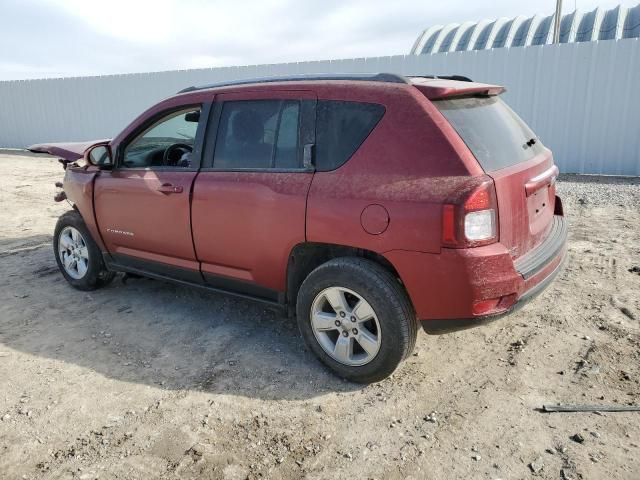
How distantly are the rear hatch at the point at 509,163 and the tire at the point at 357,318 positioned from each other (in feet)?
2.28

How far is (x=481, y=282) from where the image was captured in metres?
2.67

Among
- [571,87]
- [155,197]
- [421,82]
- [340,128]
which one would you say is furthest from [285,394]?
[571,87]

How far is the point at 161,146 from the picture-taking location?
427cm

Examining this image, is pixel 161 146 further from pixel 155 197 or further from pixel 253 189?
pixel 253 189

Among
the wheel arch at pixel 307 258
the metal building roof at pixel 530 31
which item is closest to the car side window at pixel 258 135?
the wheel arch at pixel 307 258

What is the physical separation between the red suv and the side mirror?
35 cm

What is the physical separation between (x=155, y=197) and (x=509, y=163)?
2538mm

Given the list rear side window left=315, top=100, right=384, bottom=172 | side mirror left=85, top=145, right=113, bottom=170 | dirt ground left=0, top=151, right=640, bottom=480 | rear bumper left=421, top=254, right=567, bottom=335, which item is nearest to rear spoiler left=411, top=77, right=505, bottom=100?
rear side window left=315, top=100, right=384, bottom=172

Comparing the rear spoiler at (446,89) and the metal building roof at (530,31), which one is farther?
the metal building roof at (530,31)

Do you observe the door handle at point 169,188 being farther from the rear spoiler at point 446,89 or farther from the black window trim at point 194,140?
the rear spoiler at point 446,89

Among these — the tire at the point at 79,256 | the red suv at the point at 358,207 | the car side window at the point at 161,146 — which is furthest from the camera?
the tire at the point at 79,256

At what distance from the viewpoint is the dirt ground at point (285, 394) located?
2.47 metres

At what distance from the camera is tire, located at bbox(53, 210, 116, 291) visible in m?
4.60

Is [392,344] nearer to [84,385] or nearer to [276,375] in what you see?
[276,375]
